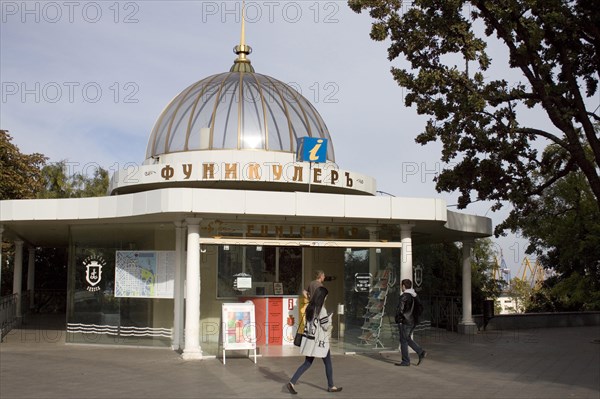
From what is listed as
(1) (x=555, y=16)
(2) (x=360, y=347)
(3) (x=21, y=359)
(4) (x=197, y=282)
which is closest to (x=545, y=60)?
(1) (x=555, y=16)

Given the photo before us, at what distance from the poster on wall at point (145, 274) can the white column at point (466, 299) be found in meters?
10.3

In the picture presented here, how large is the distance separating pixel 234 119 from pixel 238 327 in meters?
7.47

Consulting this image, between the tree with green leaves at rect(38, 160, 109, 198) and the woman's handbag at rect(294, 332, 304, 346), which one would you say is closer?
the woman's handbag at rect(294, 332, 304, 346)

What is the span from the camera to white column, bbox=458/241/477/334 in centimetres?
2222

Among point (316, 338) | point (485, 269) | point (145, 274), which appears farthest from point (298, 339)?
point (485, 269)

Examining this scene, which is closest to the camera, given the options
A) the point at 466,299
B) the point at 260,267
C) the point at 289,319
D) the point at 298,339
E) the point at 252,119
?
the point at 298,339

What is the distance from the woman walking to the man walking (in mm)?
3544

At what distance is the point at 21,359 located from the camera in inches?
557

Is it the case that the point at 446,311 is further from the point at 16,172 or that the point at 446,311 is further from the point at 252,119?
the point at 16,172

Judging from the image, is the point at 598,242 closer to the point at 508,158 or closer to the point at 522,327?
the point at 522,327

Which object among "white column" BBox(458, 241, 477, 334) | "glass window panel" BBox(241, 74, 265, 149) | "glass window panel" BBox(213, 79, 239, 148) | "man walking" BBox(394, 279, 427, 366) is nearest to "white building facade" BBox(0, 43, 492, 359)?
"glass window panel" BBox(213, 79, 239, 148)

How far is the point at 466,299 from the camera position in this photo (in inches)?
882

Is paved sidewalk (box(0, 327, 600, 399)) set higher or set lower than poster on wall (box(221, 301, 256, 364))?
lower

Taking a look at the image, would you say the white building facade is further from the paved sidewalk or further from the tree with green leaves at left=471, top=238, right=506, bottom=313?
the tree with green leaves at left=471, top=238, right=506, bottom=313
